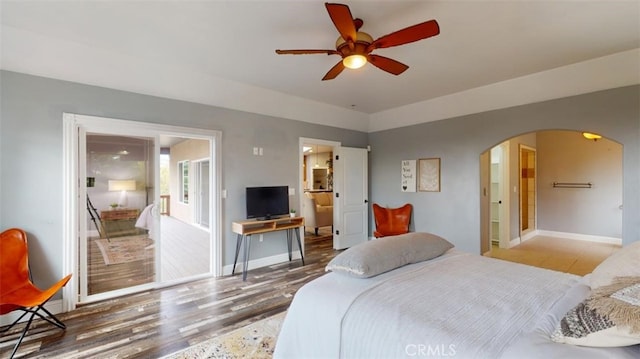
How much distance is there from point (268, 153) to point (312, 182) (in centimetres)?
661

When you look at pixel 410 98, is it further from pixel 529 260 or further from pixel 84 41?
pixel 84 41

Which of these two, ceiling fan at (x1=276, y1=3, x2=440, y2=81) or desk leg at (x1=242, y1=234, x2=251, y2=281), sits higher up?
ceiling fan at (x1=276, y1=3, x2=440, y2=81)

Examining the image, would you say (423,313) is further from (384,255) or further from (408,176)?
(408,176)

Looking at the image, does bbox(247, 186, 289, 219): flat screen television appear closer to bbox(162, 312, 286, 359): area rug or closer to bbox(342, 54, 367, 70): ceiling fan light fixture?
bbox(162, 312, 286, 359): area rug

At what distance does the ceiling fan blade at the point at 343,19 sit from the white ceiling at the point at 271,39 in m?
0.28

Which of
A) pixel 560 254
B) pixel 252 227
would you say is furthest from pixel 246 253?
pixel 560 254

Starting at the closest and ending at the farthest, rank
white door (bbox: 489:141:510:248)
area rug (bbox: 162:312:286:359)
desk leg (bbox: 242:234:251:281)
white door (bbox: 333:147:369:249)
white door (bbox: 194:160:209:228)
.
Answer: area rug (bbox: 162:312:286:359), desk leg (bbox: 242:234:251:281), white door (bbox: 489:141:510:248), white door (bbox: 333:147:369:249), white door (bbox: 194:160:209:228)

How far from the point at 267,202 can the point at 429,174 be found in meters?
2.86

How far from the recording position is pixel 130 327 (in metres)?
2.61

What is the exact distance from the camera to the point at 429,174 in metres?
4.94

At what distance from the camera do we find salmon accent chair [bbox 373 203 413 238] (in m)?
5.09

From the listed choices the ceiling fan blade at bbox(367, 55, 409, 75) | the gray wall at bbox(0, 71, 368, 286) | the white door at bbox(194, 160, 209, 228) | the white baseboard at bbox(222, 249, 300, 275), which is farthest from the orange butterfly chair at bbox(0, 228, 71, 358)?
the white door at bbox(194, 160, 209, 228)

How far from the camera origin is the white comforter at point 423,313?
1.16 m

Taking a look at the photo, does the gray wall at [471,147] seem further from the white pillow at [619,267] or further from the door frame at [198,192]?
the door frame at [198,192]
